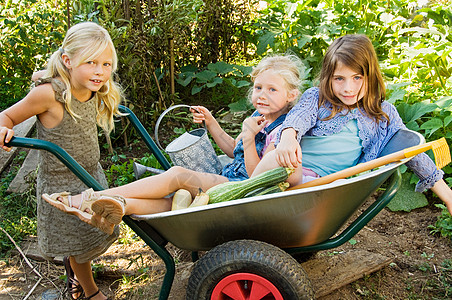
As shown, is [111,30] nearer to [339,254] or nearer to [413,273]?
[339,254]

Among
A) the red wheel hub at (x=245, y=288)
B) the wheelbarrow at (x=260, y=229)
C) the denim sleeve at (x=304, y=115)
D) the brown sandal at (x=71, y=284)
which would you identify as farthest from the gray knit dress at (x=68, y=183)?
the denim sleeve at (x=304, y=115)

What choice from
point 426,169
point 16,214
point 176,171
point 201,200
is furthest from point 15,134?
point 426,169

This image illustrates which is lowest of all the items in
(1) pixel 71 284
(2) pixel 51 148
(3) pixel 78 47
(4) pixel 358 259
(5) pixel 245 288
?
(4) pixel 358 259

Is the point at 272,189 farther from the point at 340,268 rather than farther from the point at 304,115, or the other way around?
the point at 340,268

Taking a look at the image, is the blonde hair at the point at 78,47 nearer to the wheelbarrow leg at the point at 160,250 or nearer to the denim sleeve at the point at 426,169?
the wheelbarrow leg at the point at 160,250

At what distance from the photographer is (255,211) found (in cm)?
160

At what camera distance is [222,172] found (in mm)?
2238

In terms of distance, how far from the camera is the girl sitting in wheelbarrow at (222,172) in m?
1.66

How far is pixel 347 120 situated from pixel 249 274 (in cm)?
87

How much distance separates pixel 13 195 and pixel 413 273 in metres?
2.72

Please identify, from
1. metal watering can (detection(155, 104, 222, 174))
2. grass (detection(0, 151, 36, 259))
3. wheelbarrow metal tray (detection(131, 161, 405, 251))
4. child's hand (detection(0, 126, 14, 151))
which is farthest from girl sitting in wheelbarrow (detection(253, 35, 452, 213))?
grass (detection(0, 151, 36, 259))

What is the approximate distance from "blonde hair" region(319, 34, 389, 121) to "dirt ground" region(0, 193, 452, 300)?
32.7 inches

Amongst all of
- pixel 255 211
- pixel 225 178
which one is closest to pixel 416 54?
pixel 225 178

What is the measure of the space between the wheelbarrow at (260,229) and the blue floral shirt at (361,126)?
18 centimetres
